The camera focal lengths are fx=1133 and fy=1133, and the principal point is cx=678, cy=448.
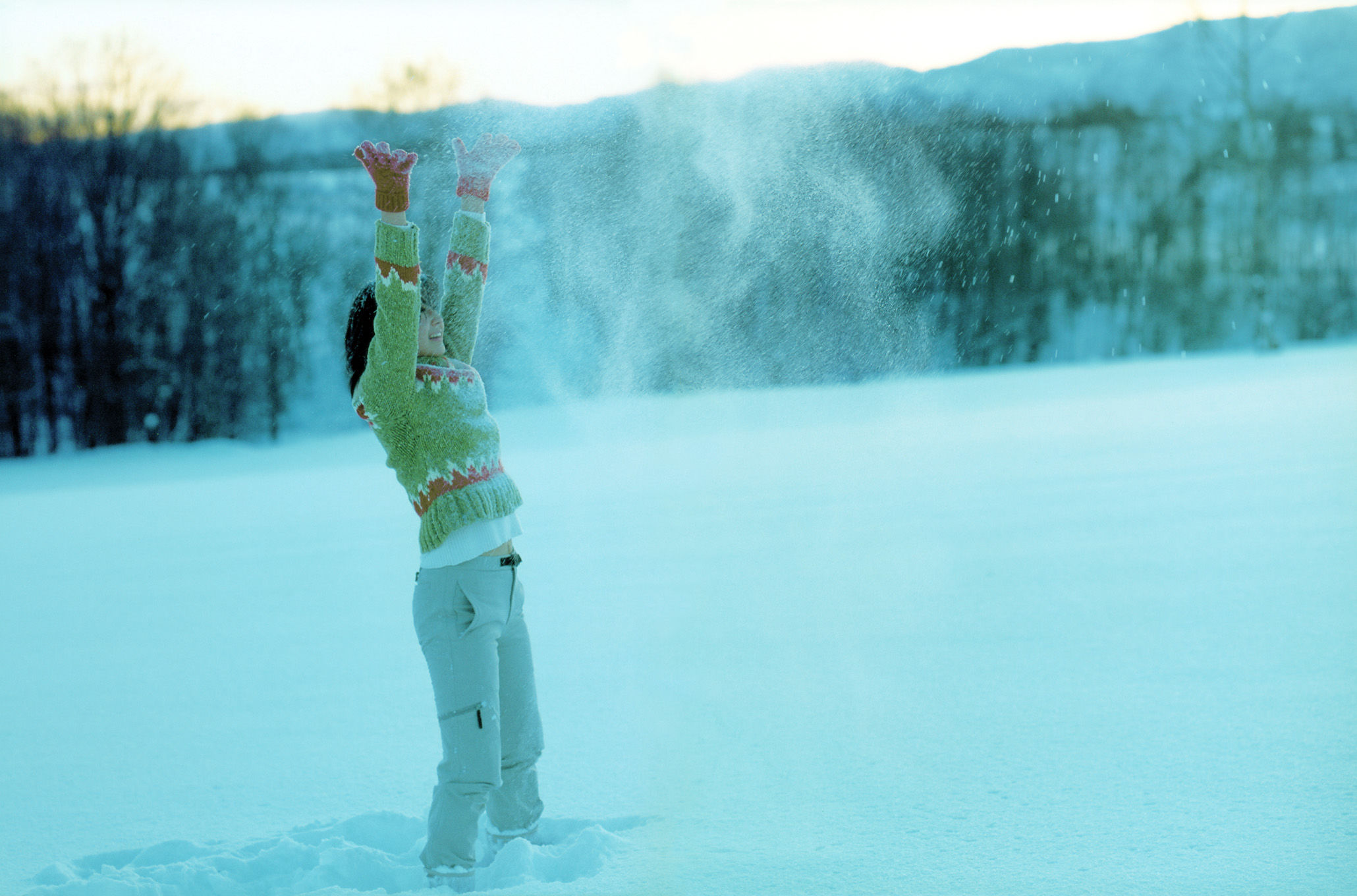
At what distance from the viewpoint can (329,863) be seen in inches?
73.0

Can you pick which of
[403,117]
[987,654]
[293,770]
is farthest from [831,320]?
[293,770]

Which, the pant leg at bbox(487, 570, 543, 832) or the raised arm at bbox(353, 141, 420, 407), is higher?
the raised arm at bbox(353, 141, 420, 407)

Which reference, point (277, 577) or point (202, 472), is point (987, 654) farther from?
point (202, 472)

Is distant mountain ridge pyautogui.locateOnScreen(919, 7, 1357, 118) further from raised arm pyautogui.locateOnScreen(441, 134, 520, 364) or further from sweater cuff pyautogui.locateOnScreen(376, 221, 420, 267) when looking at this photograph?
sweater cuff pyautogui.locateOnScreen(376, 221, 420, 267)

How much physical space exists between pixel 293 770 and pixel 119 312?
12274 millimetres

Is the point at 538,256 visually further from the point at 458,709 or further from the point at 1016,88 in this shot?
the point at 458,709

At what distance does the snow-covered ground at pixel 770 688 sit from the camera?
186cm

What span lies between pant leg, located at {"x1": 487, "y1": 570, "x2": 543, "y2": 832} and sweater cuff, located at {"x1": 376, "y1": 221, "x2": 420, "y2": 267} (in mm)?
595

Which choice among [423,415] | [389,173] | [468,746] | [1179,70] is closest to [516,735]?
[468,746]

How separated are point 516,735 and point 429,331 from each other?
2.30 ft

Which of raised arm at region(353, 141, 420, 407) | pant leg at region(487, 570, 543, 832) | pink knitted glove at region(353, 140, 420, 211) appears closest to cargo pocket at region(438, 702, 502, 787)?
pant leg at region(487, 570, 543, 832)

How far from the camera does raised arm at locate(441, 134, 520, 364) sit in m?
1.96

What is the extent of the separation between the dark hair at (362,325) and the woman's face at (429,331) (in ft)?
0.06

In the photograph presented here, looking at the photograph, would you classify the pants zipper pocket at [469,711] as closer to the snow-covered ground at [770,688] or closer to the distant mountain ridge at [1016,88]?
the snow-covered ground at [770,688]
